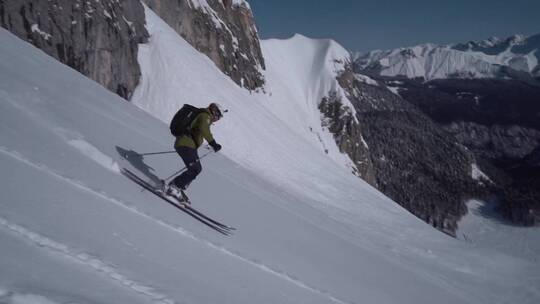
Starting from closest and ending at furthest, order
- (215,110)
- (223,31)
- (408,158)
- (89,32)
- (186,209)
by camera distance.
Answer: (186,209) < (215,110) < (89,32) < (223,31) < (408,158)

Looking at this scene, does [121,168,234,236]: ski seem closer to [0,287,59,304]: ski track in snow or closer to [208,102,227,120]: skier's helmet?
[208,102,227,120]: skier's helmet

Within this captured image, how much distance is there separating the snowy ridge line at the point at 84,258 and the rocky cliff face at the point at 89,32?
15.4 metres

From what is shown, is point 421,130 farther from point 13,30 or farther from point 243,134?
point 13,30

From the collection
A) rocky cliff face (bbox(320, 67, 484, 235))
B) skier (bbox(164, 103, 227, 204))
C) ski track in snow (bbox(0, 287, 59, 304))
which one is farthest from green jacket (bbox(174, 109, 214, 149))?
rocky cliff face (bbox(320, 67, 484, 235))

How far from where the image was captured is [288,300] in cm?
542

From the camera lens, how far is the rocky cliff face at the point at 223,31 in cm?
3189

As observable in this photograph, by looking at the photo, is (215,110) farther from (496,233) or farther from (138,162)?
(496,233)

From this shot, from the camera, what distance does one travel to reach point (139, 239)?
484 centimetres

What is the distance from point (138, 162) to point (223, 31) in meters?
32.9

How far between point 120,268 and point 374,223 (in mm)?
14909

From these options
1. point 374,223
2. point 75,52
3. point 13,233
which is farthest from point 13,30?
point 374,223

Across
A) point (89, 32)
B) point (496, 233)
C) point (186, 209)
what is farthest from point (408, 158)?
point (186, 209)

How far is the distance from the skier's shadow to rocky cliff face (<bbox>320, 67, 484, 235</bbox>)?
58.6m

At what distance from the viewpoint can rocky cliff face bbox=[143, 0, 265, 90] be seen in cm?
3189
